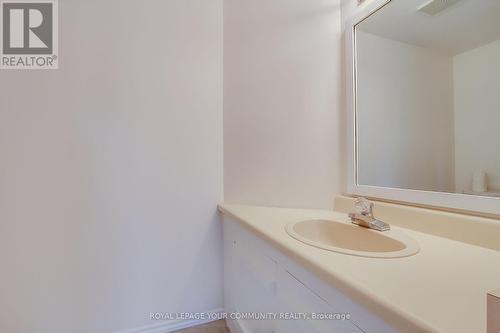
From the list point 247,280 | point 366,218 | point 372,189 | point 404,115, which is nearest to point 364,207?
point 366,218

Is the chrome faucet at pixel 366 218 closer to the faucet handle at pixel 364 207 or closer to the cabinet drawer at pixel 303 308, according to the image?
the faucet handle at pixel 364 207

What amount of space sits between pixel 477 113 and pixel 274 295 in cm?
100

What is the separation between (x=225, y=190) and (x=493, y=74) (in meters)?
1.29

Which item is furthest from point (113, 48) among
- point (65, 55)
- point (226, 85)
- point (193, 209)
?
point (193, 209)

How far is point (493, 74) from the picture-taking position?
2.71 ft

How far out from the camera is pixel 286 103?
146cm

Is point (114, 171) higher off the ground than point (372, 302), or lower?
higher

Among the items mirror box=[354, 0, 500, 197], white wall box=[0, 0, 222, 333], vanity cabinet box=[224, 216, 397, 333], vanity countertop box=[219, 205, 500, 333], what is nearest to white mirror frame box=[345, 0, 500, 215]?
mirror box=[354, 0, 500, 197]

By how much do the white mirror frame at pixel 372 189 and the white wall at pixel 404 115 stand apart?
1.3 inches

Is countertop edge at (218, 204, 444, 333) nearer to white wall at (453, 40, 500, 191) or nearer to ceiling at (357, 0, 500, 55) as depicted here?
white wall at (453, 40, 500, 191)

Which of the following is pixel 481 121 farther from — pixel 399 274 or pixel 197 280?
pixel 197 280

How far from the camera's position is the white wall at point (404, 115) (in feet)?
3.27

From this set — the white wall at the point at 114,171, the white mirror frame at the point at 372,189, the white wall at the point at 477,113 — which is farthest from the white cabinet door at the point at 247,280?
the white wall at the point at 477,113

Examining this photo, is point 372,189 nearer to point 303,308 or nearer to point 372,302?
point 303,308
